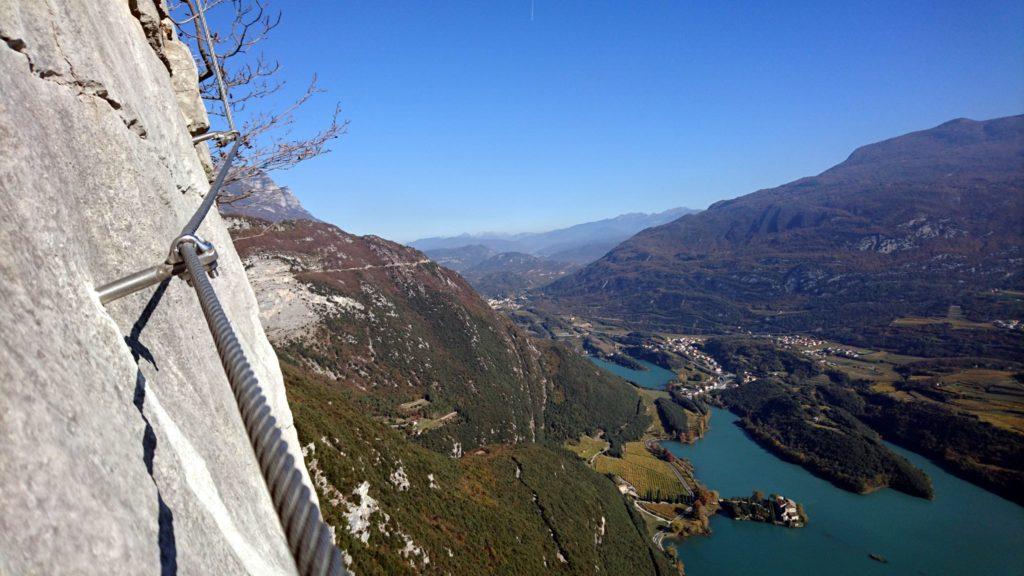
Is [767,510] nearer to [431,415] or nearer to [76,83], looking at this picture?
[431,415]

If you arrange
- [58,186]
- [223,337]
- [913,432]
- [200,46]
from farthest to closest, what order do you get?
[913,432] < [200,46] < [58,186] < [223,337]

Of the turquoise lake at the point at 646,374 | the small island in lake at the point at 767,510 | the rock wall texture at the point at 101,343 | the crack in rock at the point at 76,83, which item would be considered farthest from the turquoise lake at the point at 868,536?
the crack in rock at the point at 76,83

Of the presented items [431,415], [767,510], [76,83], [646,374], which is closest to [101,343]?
[76,83]

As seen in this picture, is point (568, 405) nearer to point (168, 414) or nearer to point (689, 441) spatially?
point (689, 441)

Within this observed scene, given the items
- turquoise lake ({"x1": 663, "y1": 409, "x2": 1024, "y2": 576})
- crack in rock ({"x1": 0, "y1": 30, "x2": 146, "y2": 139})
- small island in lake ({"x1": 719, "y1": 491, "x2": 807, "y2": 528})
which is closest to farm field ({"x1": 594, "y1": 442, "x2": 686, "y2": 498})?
turquoise lake ({"x1": 663, "y1": 409, "x2": 1024, "y2": 576})

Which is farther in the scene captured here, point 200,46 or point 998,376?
point 998,376

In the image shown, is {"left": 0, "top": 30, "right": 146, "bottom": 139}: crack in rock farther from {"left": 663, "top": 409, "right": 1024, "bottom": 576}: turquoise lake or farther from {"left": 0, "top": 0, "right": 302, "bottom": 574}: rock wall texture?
{"left": 663, "top": 409, "right": 1024, "bottom": 576}: turquoise lake

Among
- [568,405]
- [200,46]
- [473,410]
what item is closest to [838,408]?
[568,405]
